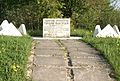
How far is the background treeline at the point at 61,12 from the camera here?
1551 cm

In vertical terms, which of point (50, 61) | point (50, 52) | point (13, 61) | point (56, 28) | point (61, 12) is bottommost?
point (61, 12)

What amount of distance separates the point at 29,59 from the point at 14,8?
11225 mm

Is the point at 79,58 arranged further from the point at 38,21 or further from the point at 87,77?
the point at 38,21

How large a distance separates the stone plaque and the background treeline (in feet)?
9.01

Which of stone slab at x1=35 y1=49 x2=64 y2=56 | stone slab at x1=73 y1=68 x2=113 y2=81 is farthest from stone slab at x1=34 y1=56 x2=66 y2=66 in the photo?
stone slab at x1=73 y1=68 x2=113 y2=81

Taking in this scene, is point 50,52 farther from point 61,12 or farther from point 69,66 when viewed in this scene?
point 61,12

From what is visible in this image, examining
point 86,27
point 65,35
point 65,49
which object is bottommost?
point 86,27

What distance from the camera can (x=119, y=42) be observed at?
8883 millimetres

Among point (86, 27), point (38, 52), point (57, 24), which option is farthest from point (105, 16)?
point (38, 52)

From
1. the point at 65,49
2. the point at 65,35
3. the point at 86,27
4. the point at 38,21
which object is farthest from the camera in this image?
the point at 86,27

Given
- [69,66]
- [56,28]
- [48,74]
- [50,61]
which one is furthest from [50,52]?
[56,28]

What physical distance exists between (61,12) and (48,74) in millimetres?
10513

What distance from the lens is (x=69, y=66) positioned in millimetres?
6367

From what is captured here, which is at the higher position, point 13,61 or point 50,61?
point 13,61
